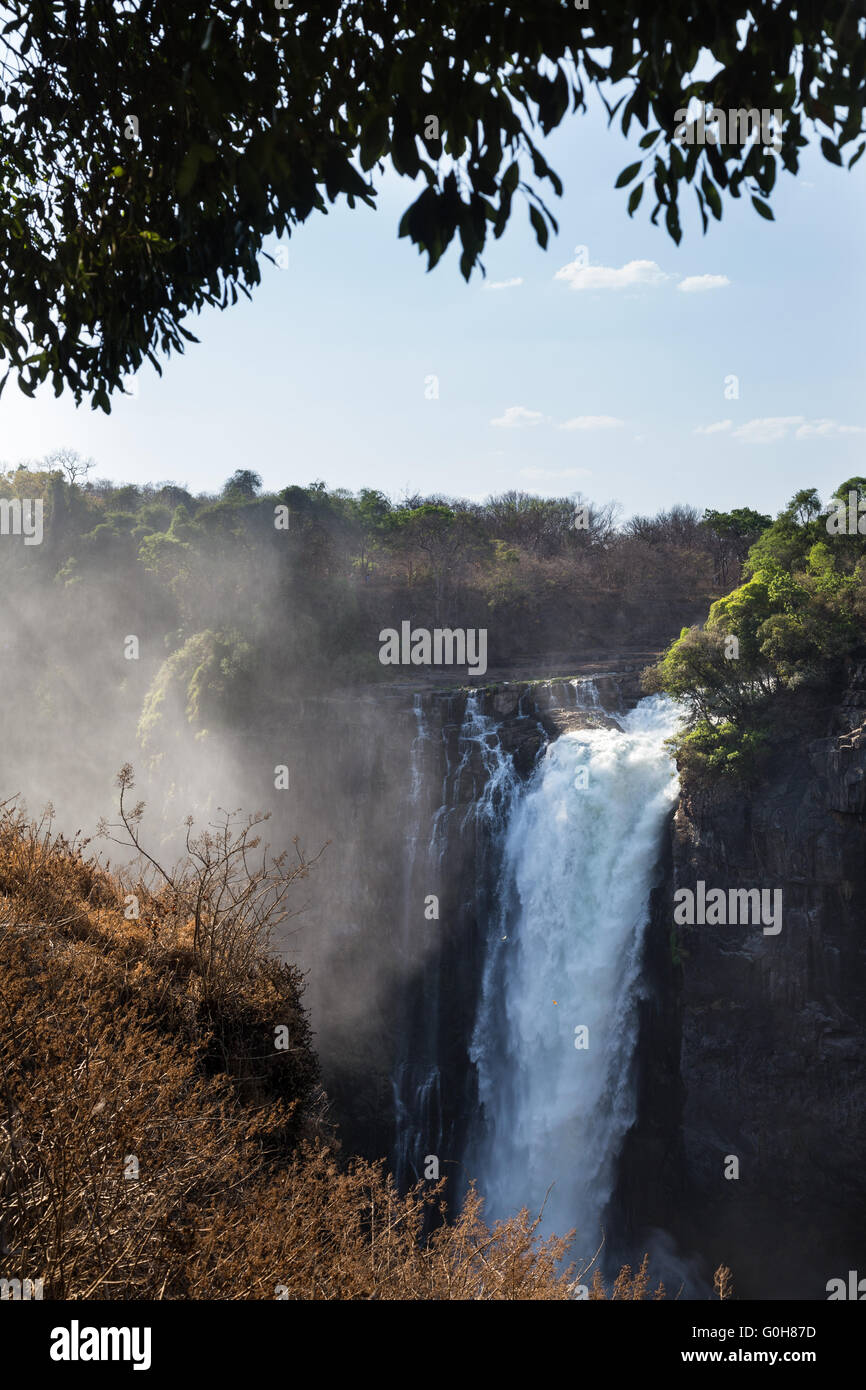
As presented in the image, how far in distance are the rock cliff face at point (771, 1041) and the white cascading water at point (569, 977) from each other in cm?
80

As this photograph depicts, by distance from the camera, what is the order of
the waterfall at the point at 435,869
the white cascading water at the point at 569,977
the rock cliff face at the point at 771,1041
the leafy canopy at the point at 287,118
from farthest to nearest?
the waterfall at the point at 435,869 → the white cascading water at the point at 569,977 → the rock cliff face at the point at 771,1041 → the leafy canopy at the point at 287,118

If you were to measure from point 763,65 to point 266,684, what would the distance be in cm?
2855

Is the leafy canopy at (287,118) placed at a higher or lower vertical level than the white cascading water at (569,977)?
higher

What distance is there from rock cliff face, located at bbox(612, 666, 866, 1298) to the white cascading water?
80cm

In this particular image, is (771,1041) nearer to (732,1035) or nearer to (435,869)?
(732,1035)

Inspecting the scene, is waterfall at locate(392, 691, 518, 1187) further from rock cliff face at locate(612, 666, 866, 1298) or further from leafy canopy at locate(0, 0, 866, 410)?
leafy canopy at locate(0, 0, 866, 410)

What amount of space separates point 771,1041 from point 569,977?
15.2ft

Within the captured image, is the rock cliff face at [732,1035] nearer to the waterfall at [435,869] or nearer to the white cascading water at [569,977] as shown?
the waterfall at [435,869]

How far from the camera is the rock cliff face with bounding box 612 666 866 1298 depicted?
19.2m

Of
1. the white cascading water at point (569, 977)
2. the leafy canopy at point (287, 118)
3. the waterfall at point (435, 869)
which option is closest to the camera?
the leafy canopy at point (287, 118)

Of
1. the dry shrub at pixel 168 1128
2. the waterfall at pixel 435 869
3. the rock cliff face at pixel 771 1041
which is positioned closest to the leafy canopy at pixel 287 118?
the dry shrub at pixel 168 1128

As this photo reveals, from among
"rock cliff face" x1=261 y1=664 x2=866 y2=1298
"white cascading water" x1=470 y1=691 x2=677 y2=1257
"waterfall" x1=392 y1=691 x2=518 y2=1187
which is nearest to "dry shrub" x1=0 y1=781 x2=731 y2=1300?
"white cascading water" x1=470 y1=691 x2=677 y2=1257

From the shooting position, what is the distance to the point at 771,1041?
787 inches

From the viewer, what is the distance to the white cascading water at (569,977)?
21000 millimetres
